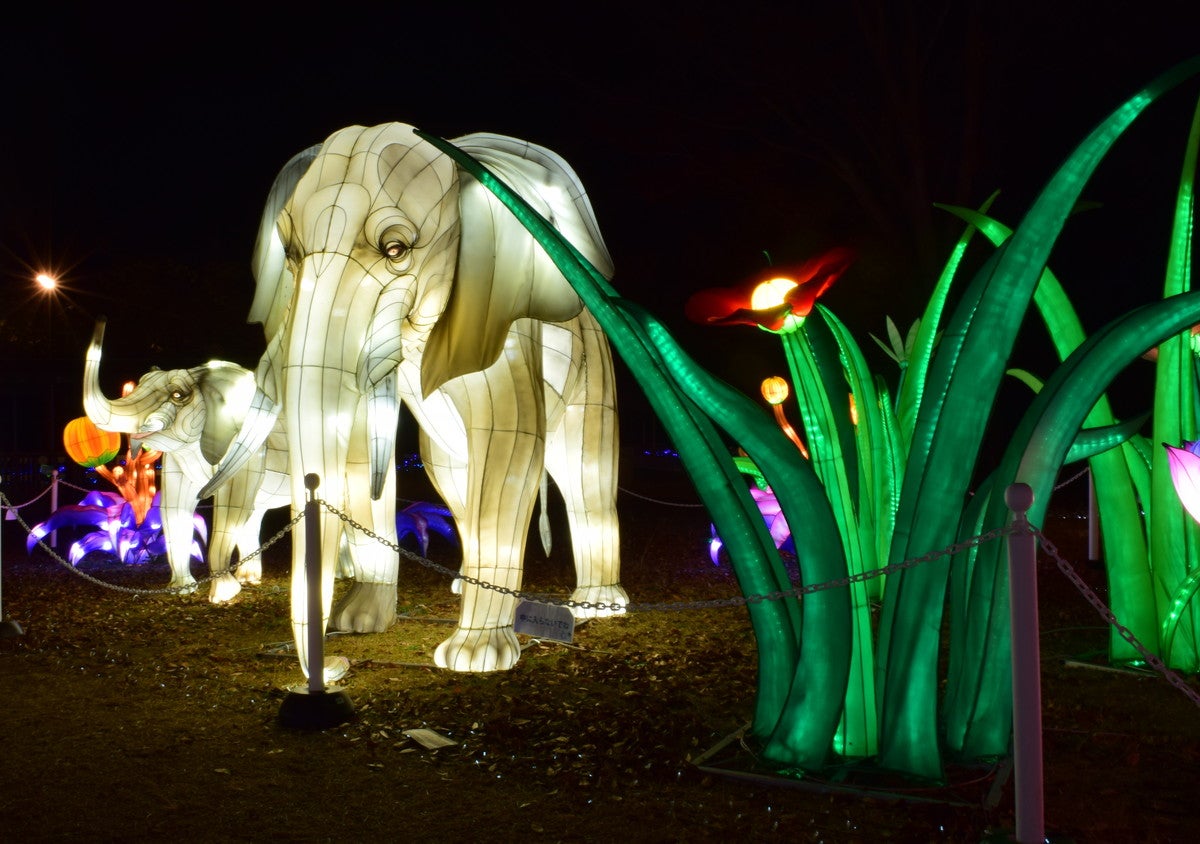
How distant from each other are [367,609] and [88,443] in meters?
5.49

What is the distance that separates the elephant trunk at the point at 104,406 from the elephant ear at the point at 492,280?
3.92 meters

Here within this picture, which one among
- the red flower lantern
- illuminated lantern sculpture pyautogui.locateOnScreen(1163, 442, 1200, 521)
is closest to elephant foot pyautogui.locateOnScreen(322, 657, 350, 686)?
the red flower lantern

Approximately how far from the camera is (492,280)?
17.6 ft

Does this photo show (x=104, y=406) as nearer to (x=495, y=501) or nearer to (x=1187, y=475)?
(x=495, y=501)

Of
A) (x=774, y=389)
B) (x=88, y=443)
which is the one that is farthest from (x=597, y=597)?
(x=88, y=443)

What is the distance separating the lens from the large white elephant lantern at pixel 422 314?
16.3 ft

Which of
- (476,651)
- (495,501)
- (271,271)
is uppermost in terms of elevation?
(271,271)

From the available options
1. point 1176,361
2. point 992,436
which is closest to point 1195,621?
point 1176,361

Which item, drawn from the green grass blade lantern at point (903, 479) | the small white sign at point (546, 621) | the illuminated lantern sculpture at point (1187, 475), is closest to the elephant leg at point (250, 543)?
the small white sign at point (546, 621)

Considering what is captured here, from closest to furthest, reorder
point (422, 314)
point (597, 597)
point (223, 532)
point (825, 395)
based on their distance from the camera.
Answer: point (825, 395) < point (422, 314) < point (597, 597) < point (223, 532)

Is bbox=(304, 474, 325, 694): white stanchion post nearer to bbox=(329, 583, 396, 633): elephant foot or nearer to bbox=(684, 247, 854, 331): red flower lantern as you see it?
bbox=(684, 247, 854, 331): red flower lantern

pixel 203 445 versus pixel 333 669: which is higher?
pixel 203 445

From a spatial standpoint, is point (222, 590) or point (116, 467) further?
point (116, 467)

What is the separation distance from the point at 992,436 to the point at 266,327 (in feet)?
60.3
